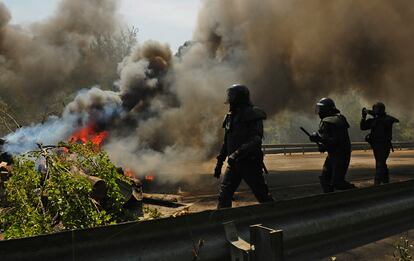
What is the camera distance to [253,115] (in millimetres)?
5910

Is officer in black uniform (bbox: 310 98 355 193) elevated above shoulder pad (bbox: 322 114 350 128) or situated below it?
below

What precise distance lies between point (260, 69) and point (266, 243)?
52.4 feet

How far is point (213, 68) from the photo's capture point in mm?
18734

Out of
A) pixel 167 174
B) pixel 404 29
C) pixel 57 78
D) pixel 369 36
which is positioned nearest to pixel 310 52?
pixel 369 36

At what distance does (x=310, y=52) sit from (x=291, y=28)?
4.88 feet

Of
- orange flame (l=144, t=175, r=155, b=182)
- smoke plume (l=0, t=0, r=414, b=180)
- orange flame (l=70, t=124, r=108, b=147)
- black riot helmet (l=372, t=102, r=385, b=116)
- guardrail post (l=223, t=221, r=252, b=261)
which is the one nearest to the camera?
guardrail post (l=223, t=221, r=252, b=261)

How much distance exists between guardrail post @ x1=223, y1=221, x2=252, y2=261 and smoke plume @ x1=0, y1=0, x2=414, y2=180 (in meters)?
12.8

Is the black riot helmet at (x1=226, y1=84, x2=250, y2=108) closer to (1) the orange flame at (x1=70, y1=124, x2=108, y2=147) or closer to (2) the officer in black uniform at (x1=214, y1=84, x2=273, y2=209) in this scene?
(2) the officer in black uniform at (x1=214, y1=84, x2=273, y2=209)

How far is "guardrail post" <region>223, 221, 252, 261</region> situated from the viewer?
113 inches

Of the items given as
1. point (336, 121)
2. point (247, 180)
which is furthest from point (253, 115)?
point (336, 121)

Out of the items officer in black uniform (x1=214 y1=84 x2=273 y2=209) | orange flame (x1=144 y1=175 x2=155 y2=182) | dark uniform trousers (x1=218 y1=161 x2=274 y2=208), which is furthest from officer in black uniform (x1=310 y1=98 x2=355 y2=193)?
orange flame (x1=144 y1=175 x2=155 y2=182)

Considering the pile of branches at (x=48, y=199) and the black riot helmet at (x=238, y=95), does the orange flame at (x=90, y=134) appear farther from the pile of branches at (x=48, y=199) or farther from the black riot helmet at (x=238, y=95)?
the pile of branches at (x=48, y=199)

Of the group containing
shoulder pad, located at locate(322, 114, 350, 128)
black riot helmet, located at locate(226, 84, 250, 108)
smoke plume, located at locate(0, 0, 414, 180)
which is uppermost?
smoke plume, located at locate(0, 0, 414, 180)

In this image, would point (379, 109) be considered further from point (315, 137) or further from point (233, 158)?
point (233, 158)
